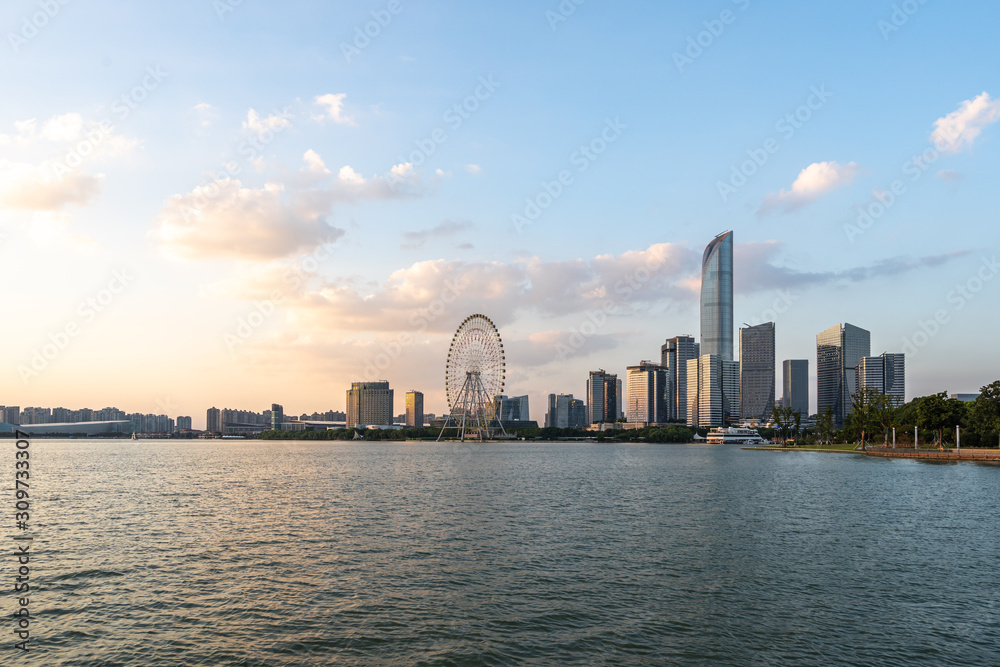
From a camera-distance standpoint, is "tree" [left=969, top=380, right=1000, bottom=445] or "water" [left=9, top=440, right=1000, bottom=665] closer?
"water" [left=9, top=440, right=1000, bottom=665]

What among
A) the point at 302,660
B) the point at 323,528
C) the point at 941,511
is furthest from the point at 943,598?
the point at 323,528

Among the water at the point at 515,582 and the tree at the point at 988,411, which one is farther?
the tree at the point at 988,411

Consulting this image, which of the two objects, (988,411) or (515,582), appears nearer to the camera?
(515,582)
